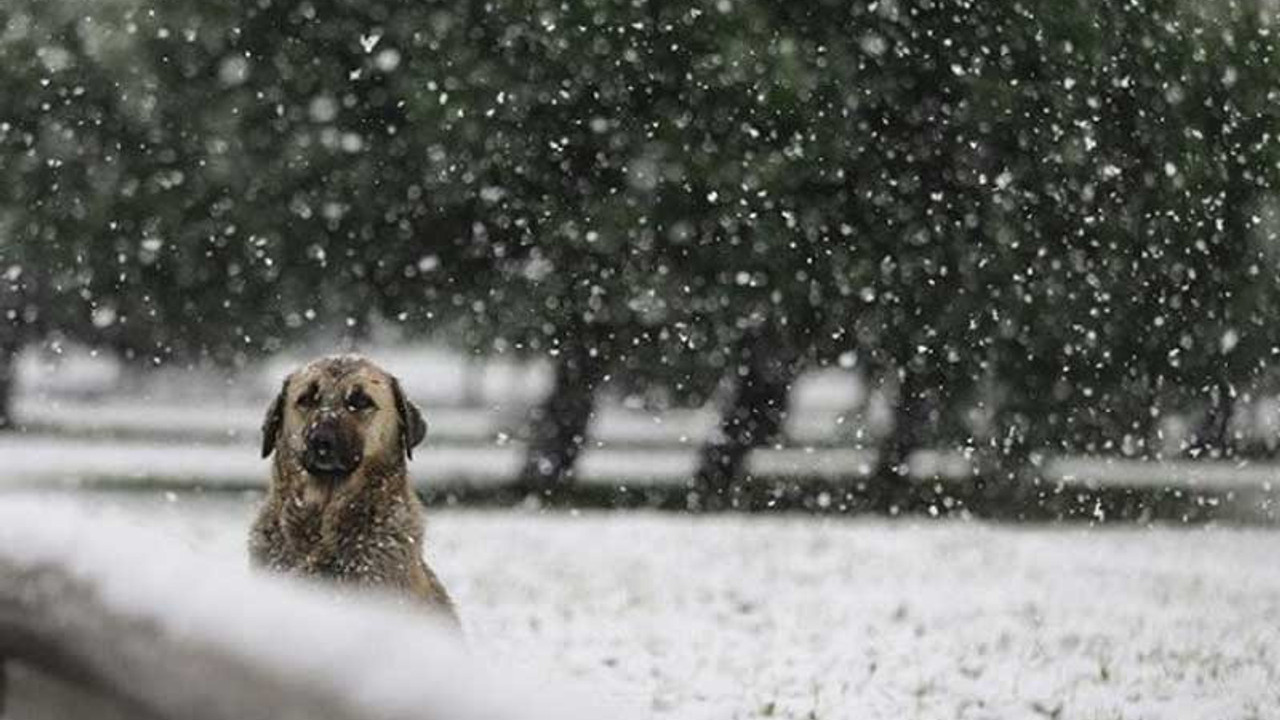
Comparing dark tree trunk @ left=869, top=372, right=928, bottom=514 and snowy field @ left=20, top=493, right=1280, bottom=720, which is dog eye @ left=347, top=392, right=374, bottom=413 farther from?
dark tree trunk @ left=869, top=372, right=928, bottom=514

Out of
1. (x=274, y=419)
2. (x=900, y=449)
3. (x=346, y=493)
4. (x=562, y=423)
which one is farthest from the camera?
(x=900, y=449)

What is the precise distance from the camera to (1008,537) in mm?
20750

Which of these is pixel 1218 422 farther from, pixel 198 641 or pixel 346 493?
pixel 198 641

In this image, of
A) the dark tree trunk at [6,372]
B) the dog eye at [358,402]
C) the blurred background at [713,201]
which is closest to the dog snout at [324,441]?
the dog eye at [358,402]

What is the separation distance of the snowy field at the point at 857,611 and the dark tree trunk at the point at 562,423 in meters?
1.85

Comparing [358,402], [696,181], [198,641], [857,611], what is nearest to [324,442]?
[358,402]

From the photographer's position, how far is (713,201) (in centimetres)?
1844

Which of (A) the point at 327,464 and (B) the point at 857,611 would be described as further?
(B) the point at 857,611

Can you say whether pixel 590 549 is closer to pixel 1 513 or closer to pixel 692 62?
pixel 692 62

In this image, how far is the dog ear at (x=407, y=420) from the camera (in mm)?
6117

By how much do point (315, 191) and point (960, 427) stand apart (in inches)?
310

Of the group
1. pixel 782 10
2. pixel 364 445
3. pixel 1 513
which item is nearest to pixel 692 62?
pixel 782 10

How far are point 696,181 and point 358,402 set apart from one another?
12563 millimetres

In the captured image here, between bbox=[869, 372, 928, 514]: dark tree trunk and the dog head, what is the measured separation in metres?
15.1
